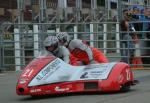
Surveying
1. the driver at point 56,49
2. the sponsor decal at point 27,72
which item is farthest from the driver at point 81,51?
the sponsor decal at point 27,72

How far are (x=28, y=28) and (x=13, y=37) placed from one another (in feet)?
2.01

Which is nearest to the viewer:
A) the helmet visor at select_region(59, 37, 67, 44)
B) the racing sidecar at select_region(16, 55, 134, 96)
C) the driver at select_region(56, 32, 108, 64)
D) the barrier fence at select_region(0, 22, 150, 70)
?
the racing sidecar at select_region(16, 55, 134, 96)

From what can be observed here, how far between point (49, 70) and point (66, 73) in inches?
14.1

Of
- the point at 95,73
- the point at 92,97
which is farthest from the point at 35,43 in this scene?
the point at 92,97

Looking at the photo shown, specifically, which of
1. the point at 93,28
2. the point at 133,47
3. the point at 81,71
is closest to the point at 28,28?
the point at 93,28

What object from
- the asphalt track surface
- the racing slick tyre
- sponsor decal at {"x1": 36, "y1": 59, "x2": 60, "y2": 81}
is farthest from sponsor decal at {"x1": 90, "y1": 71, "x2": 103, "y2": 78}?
sponsor decal at {"x1": 36, "y1": 59, "x2": 60, "y2": 81}

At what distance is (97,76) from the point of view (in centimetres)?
1005

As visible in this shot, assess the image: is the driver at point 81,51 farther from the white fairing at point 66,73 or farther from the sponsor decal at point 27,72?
the sponsor decal at point 27,72

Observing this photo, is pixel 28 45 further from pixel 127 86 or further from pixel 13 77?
pixel 127 86

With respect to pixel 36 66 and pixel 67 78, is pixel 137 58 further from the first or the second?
pixel 36 66

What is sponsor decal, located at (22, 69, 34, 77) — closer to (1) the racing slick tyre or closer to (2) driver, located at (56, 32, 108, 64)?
(2) driver, located at (56, 32, 108, 64)

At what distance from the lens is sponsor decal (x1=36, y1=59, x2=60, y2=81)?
9.62 meters

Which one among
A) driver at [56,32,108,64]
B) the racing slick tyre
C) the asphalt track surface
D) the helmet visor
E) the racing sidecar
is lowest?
the asphalt track surface

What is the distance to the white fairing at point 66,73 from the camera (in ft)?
31.7
